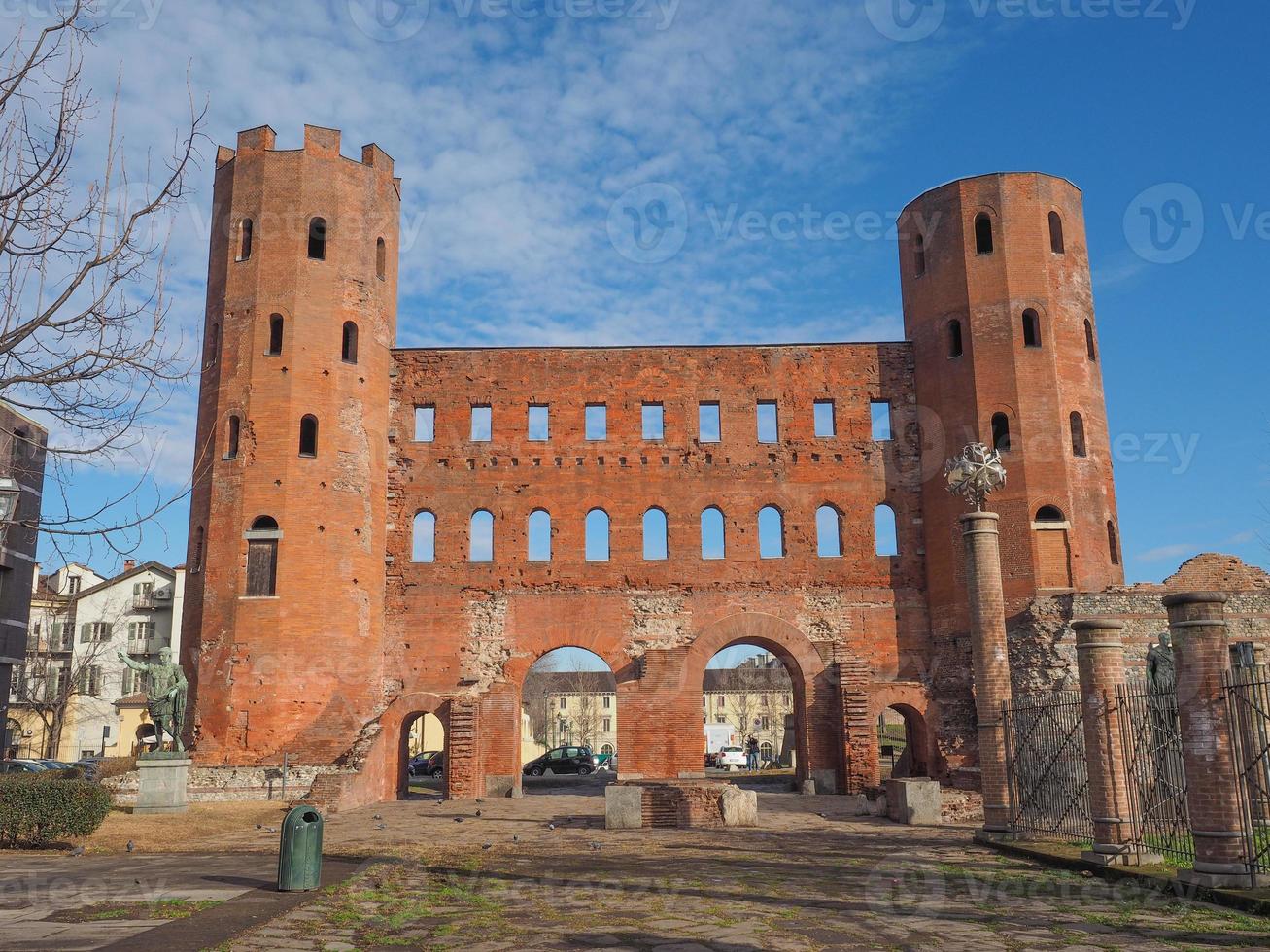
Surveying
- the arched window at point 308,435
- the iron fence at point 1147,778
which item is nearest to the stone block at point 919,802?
the iron fence at point 1147,778

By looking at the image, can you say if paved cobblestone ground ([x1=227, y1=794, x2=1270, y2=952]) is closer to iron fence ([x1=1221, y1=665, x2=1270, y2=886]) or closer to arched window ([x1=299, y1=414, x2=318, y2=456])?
iron fence ([x1=1221, y1=665, x2=1270, y2=886])

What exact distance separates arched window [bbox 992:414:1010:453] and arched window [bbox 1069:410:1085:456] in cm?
161

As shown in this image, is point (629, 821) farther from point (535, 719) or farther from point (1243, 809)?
point (535, 719)

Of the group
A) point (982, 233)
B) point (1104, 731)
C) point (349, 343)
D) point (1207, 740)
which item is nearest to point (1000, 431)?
point (982, 233)

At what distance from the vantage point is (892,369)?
2817 centimetres

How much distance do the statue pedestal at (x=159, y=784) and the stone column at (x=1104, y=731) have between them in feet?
52.8

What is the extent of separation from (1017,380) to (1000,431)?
1.37 m


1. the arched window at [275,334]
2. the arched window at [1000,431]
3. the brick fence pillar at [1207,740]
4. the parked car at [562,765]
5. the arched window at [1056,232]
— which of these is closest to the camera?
the brick fence pillar at [1207,740]

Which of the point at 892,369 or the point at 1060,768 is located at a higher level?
the point at 892,369

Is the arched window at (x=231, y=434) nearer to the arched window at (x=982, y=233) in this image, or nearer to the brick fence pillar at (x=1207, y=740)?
the arched window at (x=982, y=233)

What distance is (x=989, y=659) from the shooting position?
15719mm

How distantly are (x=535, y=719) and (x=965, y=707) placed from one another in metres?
54.0

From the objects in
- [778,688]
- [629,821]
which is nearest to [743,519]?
[629,821]

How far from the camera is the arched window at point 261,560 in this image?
79.7ft
